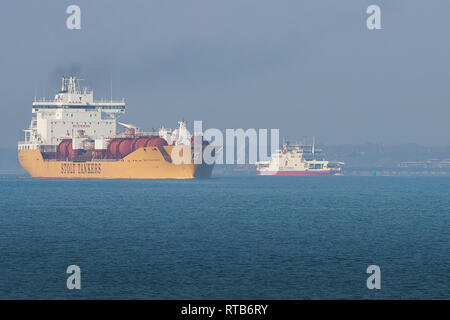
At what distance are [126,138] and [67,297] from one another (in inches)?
3212

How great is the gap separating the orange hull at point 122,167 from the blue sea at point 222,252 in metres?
39.5

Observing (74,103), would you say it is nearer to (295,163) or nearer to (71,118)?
(71,118)

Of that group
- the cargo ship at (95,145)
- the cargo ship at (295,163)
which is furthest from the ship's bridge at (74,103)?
the cargo ship at (295,163)

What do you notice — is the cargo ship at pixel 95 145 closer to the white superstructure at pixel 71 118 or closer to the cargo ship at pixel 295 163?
the white superstructure at pixel 71 118

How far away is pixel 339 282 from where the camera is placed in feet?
77.7

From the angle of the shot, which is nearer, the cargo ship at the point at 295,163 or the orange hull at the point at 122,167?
the orange hull at the point at 122,167

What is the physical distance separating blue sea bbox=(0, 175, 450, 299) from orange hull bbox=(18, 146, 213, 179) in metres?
39.5

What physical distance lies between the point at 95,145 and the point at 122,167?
689 centimetres

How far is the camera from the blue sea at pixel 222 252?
22.5m

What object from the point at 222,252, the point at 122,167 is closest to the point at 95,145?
the point at 122,167

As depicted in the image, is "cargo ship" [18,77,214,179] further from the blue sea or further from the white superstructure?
the blue sea

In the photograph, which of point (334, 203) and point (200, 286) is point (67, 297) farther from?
point (334, 203)

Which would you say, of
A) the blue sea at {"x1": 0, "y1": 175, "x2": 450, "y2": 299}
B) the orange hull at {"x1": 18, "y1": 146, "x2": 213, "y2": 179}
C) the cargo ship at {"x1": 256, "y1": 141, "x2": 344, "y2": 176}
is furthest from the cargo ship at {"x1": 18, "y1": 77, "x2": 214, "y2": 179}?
the cargo ship at {"x1": 256, "y1": 141, "x2": 344, "y2": 176}

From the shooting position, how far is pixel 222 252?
3039 cm
